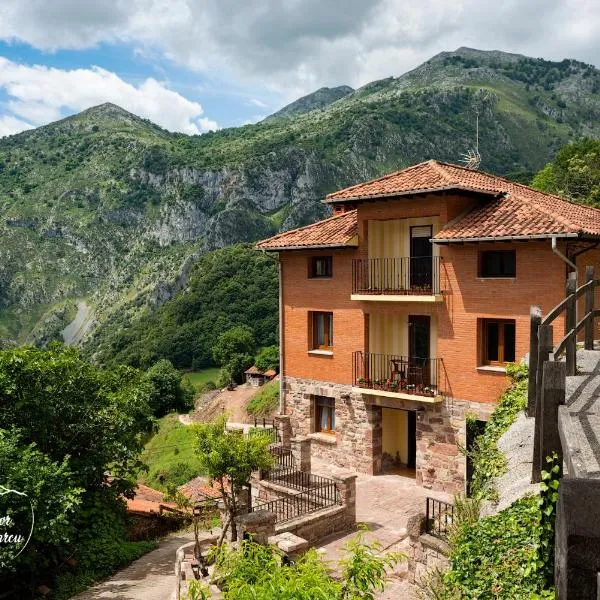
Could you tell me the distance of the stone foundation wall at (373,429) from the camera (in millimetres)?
16547

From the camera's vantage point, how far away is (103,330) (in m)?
107

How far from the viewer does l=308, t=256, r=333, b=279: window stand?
64.0ft

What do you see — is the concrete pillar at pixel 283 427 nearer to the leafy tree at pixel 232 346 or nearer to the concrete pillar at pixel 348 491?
the concrete pillar at pixel 348 491

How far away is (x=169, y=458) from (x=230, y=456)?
23.8 metres

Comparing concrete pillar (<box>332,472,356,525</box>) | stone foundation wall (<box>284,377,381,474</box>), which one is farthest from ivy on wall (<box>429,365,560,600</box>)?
stone foundation wall (<box>284,377,381,474</box>)

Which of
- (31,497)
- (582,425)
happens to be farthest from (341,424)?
(582,425)

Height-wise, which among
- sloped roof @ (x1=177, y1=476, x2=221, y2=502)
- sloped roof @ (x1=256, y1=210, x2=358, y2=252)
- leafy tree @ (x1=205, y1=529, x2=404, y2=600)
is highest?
sloped roof @ (x1=256, y1=210, x2=358, y2=252)

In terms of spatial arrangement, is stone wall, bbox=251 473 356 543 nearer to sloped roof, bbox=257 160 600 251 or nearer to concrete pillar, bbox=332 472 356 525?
concrete pillar, bbox=332 472 356 525

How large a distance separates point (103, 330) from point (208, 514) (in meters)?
94.8

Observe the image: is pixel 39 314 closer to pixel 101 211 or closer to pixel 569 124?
pixel 101 211

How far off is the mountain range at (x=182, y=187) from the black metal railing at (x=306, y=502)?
296ft

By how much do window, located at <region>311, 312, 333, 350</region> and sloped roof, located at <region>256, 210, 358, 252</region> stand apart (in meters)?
2.64

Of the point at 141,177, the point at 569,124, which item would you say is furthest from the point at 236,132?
the point at 569,124

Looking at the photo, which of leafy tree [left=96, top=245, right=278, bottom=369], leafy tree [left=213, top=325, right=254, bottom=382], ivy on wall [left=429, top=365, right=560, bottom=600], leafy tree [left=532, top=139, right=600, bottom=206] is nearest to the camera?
ivy on wall [left=429, top=365, right=560, bottom=600]
